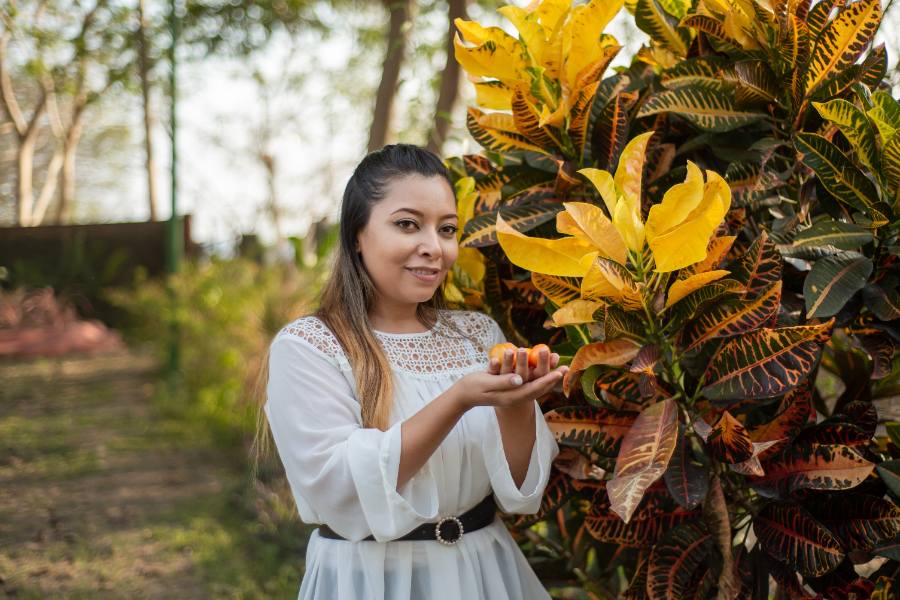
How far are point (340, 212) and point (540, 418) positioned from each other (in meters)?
0.68

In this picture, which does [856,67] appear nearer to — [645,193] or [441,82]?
[645,193]

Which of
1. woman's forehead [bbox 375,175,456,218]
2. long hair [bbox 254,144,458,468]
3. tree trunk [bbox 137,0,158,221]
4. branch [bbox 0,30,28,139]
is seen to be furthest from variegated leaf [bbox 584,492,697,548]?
tree trunk [bbox 137,0,158,221]

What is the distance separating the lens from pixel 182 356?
8148 millimetres

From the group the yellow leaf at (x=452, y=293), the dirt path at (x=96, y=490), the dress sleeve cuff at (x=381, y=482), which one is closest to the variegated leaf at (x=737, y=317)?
the dress sleeve cuff at (x=381, y=482)

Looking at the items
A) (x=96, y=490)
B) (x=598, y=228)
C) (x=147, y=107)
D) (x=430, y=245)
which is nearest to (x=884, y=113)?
(x=598, y=228)

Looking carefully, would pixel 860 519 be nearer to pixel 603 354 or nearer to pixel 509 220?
pixel 603 354

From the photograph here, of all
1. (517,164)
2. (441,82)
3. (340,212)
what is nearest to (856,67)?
(517,164)

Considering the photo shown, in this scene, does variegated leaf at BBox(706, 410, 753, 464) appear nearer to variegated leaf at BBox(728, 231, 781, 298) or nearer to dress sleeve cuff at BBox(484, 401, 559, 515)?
variegated leaf at BBox(728, 231, 781, 298)

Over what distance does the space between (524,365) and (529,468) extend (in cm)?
38

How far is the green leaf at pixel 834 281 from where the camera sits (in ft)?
4.54

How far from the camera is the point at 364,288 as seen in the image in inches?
75.3

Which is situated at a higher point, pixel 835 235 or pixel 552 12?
pixel 552 12

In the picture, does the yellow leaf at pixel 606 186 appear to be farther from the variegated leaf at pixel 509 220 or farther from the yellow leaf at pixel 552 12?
the yellow leaf at pixel 552 12

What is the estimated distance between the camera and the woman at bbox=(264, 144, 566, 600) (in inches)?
62.1
